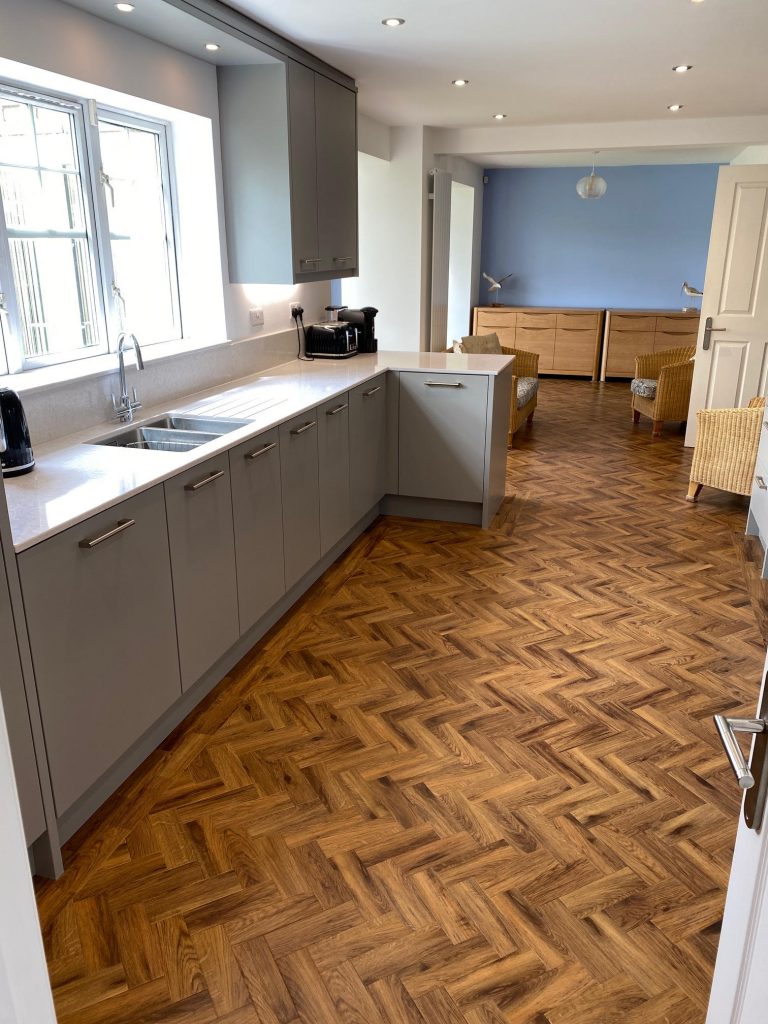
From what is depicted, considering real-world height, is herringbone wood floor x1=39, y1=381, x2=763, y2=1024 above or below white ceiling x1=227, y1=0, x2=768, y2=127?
below

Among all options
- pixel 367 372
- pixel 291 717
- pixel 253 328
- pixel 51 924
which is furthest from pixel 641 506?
pixel 51 924

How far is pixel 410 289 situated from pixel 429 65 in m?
2.30

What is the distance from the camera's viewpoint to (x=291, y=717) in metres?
2.65

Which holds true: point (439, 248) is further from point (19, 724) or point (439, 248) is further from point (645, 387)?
point (19, 724)

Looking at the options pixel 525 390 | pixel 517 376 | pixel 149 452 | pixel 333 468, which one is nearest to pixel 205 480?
pixel 149 452

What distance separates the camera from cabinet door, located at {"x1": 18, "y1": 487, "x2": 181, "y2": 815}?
1.86 m

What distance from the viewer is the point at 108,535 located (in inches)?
79.5

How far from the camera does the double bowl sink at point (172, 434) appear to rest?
9.39 ft

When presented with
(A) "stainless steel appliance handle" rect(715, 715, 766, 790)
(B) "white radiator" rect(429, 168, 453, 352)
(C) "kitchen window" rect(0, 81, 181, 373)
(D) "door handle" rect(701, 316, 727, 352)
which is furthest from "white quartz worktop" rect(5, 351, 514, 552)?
(D) "door handle" rect(701, 316, 727, 352)

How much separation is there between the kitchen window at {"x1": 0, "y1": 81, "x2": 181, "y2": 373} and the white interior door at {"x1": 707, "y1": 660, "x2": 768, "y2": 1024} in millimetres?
2646

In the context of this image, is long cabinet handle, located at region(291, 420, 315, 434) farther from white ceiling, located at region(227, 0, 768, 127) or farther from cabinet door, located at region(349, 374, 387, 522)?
white ceiling, located at region(227, 0, 768, 127)

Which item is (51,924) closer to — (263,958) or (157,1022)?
(157,1022)

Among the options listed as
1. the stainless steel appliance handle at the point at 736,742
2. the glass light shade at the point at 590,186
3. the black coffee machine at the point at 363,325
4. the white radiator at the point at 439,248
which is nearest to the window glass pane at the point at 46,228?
the black coffee machine at the point at 363,325

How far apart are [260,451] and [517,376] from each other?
4.35 metres
